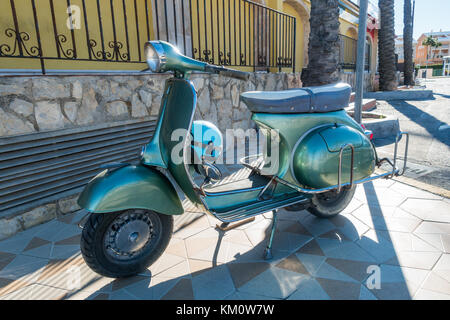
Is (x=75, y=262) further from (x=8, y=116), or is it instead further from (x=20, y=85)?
(x=20, y=85)

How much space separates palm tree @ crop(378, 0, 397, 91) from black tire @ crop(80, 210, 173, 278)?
1352 centimetres

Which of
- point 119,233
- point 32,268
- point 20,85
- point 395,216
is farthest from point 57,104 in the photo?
point 395,216

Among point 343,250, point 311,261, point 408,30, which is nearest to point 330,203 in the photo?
point 343,250

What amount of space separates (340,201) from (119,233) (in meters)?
2.04

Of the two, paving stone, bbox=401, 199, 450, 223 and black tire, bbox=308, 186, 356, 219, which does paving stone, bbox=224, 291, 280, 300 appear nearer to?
black tire, bbox=308, 186, 356, 219

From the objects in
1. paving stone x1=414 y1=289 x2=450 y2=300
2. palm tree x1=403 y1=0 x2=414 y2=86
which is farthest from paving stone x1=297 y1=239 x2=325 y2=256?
palm tree x1=403 y1=0 x2=414 y2=86

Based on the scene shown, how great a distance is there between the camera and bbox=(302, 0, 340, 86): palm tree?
18.6ft

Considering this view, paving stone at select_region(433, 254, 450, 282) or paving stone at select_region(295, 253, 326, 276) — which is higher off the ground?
paving stone at select_region(295, 253, 326, 276)

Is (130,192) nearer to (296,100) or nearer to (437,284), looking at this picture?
(296,100)

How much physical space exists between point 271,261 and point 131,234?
3.54 ft

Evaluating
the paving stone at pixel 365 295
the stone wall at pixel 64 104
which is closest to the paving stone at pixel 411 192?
the paving stone at pixel 365 295

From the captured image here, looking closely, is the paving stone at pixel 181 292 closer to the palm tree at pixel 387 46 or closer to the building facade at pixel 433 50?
the palm tree at pixel 387 46

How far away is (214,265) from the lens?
7.40 feet

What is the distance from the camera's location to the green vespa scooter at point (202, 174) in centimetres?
192
